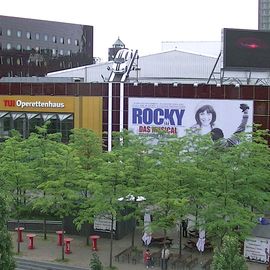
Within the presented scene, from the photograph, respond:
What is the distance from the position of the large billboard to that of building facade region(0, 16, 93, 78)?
5633cm

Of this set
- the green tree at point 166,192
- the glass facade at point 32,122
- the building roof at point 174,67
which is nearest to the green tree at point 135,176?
the green tree at point 166,192

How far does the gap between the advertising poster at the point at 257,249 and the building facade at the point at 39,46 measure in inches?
3094

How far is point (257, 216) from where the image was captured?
2831 centimetres

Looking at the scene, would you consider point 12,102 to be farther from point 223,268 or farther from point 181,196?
point 223,268

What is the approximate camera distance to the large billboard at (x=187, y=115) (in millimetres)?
48000

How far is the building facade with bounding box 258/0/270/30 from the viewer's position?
169 m

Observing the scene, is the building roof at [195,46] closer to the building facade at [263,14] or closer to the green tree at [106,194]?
the green tree at [106,194]

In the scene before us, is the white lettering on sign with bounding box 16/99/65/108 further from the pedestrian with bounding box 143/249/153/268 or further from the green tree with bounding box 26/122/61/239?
the pedestrian with bounding box 143/249/153/268

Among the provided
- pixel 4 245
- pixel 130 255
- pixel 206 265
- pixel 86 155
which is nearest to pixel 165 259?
pixel 206 265

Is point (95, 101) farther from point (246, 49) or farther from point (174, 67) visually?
point (246, 49)

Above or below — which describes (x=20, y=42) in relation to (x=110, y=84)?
above

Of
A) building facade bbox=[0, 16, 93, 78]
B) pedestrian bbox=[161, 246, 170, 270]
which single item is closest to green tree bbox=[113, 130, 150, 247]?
pedestrian bbox=[161, 246, 170, 270]

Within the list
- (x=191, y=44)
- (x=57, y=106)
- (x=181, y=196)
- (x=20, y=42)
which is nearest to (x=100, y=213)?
(x=181, y=196)

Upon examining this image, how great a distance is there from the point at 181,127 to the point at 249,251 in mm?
20535
